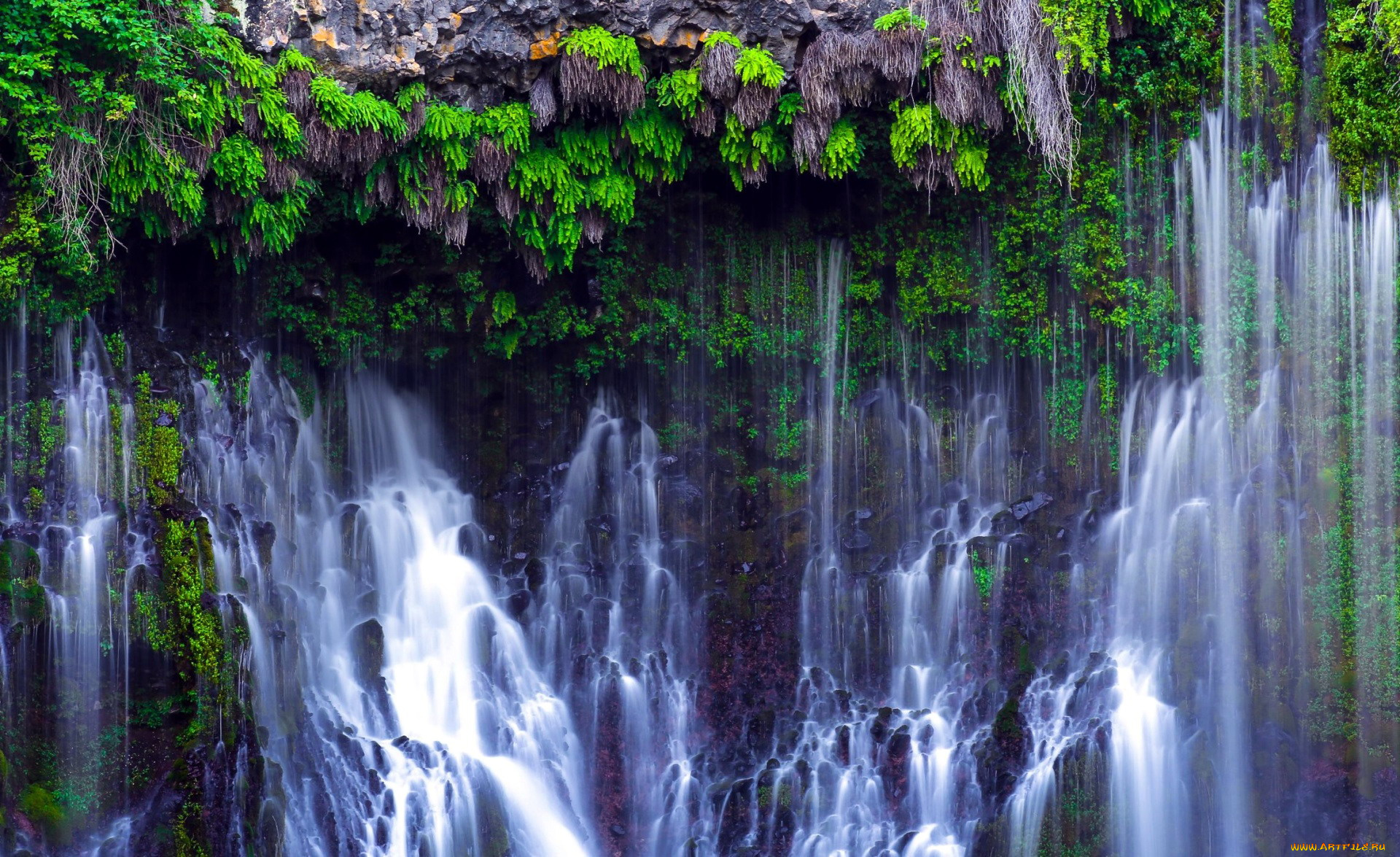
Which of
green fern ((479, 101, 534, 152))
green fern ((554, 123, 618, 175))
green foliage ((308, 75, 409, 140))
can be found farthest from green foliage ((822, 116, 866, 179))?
green foliage ((308, 75, 409, 140))

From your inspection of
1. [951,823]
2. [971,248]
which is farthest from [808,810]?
[971,248]

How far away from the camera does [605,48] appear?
447 inches

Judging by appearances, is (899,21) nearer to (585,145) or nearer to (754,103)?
(754,103)

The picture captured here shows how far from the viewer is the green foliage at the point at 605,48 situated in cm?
1133

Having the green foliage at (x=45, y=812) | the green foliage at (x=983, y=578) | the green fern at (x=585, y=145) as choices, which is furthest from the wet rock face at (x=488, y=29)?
the green foliage at (x=45, y=812)

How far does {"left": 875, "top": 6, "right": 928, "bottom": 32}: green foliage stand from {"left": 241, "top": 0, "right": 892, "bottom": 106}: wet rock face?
25cm

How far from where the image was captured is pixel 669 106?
11961mm

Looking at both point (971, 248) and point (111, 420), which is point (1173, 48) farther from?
point (111, 420)

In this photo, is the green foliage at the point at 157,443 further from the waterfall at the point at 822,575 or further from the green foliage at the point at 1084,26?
the green foliage at the point at 1084,26

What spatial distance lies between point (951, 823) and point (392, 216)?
27.9 ft

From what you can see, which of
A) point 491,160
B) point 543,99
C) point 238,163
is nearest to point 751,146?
point 543,99

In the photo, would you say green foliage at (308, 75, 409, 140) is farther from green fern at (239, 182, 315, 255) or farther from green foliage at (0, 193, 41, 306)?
green foliage at (0, 193, 41, 306)

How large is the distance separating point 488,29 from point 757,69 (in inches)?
96.9

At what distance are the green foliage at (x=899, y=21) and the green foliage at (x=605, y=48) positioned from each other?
229 centimetres
